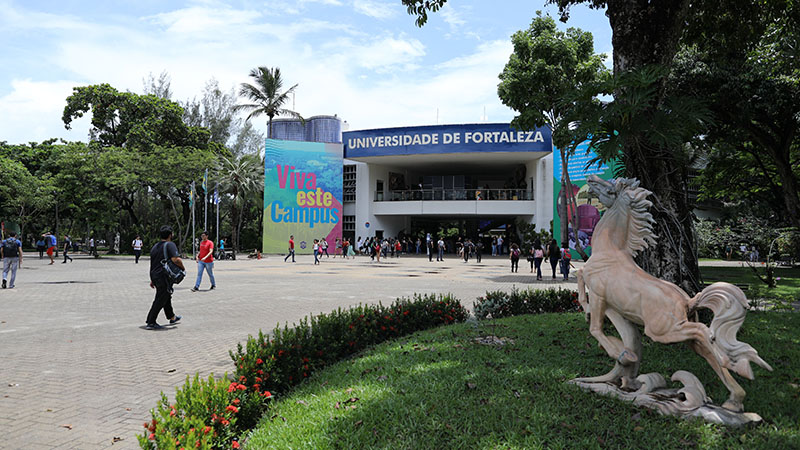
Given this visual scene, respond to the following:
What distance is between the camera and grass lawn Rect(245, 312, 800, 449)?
311 cm

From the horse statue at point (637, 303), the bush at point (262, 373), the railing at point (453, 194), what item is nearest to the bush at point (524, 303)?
the bush at point (262, 373)

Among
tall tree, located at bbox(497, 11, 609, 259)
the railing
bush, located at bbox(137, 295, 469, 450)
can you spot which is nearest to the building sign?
the railing

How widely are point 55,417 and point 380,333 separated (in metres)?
3.55

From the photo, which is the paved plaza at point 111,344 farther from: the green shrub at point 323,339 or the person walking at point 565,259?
the person walking at point 565,259

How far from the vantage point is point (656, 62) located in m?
6.04

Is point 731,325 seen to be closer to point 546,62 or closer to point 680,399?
point 680,399

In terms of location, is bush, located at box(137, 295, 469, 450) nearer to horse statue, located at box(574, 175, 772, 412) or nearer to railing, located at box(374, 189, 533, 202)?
horse statue, located at box(574, 175, 772, 412)

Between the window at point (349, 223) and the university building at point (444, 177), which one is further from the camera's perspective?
the window at point (349, 223)

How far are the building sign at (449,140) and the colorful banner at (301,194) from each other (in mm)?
3276

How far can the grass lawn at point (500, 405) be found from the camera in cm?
311

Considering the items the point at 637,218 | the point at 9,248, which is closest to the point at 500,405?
the point at 637,218

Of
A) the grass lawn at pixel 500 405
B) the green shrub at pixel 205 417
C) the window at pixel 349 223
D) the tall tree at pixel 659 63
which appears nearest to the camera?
the green shrub at pixel 205 417

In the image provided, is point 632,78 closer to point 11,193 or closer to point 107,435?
point 107,435

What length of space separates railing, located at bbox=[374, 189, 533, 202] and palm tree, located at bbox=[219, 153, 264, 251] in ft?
31.3
